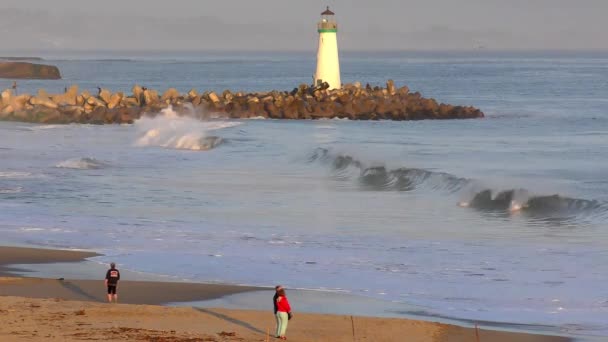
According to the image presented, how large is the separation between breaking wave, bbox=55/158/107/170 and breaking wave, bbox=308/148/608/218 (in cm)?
724

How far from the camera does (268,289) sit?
18.2m

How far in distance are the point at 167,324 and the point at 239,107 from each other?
161 feet

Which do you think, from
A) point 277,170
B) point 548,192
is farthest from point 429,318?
point 277,170

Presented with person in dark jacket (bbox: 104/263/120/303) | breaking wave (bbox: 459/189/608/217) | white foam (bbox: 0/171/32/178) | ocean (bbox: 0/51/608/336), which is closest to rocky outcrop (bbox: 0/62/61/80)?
ocean (bbox: 0/51/608/336)

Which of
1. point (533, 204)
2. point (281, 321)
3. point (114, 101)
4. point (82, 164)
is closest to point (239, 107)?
point (114, 101)

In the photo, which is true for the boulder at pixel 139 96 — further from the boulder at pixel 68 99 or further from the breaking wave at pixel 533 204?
the breaking wave at pixel 533 204

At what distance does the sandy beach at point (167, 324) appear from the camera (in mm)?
14227

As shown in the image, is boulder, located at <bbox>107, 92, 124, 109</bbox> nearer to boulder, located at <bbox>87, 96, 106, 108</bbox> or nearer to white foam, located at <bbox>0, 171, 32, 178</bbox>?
boulder, located at <bbox>87, 96, 106, 108</bbox>

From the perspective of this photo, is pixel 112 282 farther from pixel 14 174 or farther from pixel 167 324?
pixel 14 174

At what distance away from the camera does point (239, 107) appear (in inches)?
2517

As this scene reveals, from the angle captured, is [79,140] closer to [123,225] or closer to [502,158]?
[502,158]

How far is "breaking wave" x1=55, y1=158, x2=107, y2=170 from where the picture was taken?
38.4 metres

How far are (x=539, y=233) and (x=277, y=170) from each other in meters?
15.1

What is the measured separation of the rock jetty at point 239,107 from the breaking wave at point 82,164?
20.2 m
